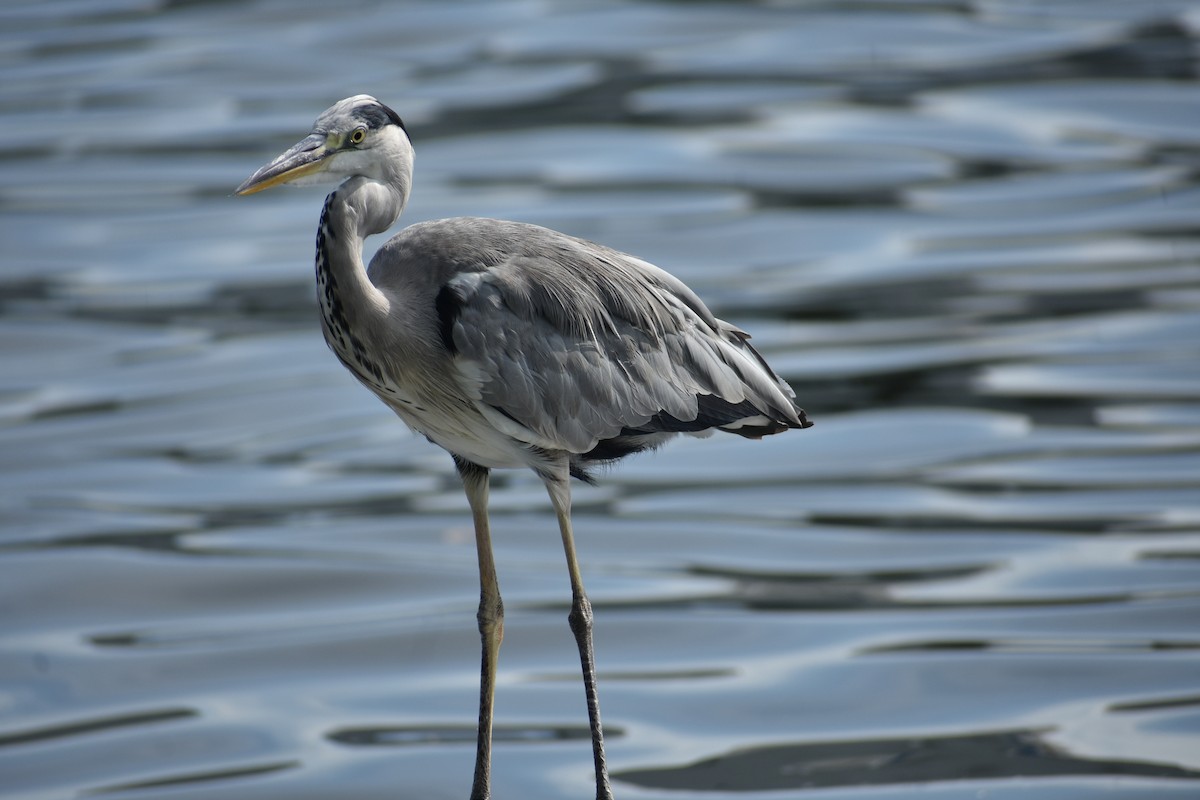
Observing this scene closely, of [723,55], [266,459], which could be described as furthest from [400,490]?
[723,55]

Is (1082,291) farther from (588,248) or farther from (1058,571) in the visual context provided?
(588,248)

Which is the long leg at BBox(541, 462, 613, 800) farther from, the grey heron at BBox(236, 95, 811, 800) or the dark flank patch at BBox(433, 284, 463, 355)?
the dark flank patch at BBox(433, 284, 463, 355)

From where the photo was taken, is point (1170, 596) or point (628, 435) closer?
point (628, 435)

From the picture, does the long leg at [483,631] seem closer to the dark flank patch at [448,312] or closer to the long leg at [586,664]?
the long leg at [586,664]

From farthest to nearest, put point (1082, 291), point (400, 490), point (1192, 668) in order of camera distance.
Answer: point (1082, 291) → point (400, 490) → point (1192, 668)

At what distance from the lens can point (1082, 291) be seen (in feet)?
56.6

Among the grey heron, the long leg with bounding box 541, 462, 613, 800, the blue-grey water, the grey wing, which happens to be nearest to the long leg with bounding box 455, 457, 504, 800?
the grey heron

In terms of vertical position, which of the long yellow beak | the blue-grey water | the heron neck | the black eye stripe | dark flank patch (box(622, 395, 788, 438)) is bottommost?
the blue-grey water

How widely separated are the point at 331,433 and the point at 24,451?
8.56 feet

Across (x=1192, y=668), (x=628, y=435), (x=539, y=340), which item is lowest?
(x=1192, y=668)

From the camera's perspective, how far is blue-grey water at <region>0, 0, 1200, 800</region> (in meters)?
9.34

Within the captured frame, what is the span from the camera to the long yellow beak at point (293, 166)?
5.95 meters

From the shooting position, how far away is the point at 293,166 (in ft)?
19.8

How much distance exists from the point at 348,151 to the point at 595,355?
136cm
